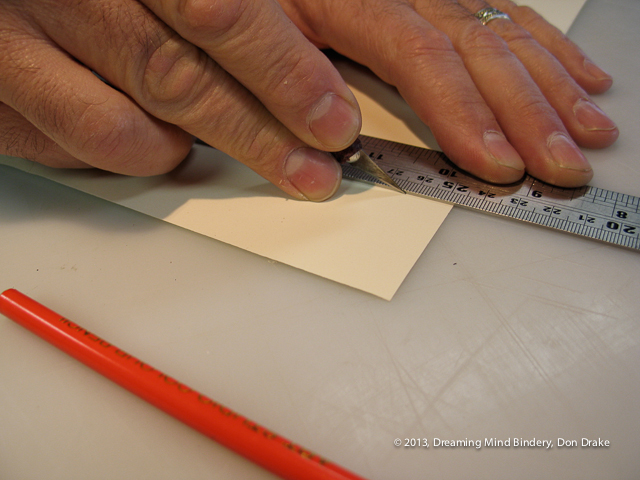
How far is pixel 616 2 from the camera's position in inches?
63.9

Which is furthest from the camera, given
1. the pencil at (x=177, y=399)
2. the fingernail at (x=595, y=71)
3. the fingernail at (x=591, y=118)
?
the fingernail at (x=595, y=71)

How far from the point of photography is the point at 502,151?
86 centimetres

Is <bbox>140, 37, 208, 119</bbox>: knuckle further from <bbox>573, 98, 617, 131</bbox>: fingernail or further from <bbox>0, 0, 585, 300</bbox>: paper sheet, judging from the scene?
<bbox>573, 98, 617, 131</bbox>: fingernail

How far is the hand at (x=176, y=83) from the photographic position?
2.24ft

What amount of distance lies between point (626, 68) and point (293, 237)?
125 centimetres

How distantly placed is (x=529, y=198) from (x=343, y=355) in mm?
512

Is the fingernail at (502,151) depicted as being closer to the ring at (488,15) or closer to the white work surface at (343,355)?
the white work surface at (343,355)

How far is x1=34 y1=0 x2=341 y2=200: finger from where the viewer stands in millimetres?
694

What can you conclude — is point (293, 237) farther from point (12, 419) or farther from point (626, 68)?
point (626, 68)

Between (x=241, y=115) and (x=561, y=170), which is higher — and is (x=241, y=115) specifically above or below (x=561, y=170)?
below

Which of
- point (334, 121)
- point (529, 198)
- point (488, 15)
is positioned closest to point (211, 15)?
point (334, 121)

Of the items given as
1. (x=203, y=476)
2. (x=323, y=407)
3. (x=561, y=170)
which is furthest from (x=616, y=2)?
(x=203, y=476)

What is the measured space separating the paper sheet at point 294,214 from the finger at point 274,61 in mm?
144

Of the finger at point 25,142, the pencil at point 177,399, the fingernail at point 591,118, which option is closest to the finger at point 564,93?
the fingernail at point 591,118
